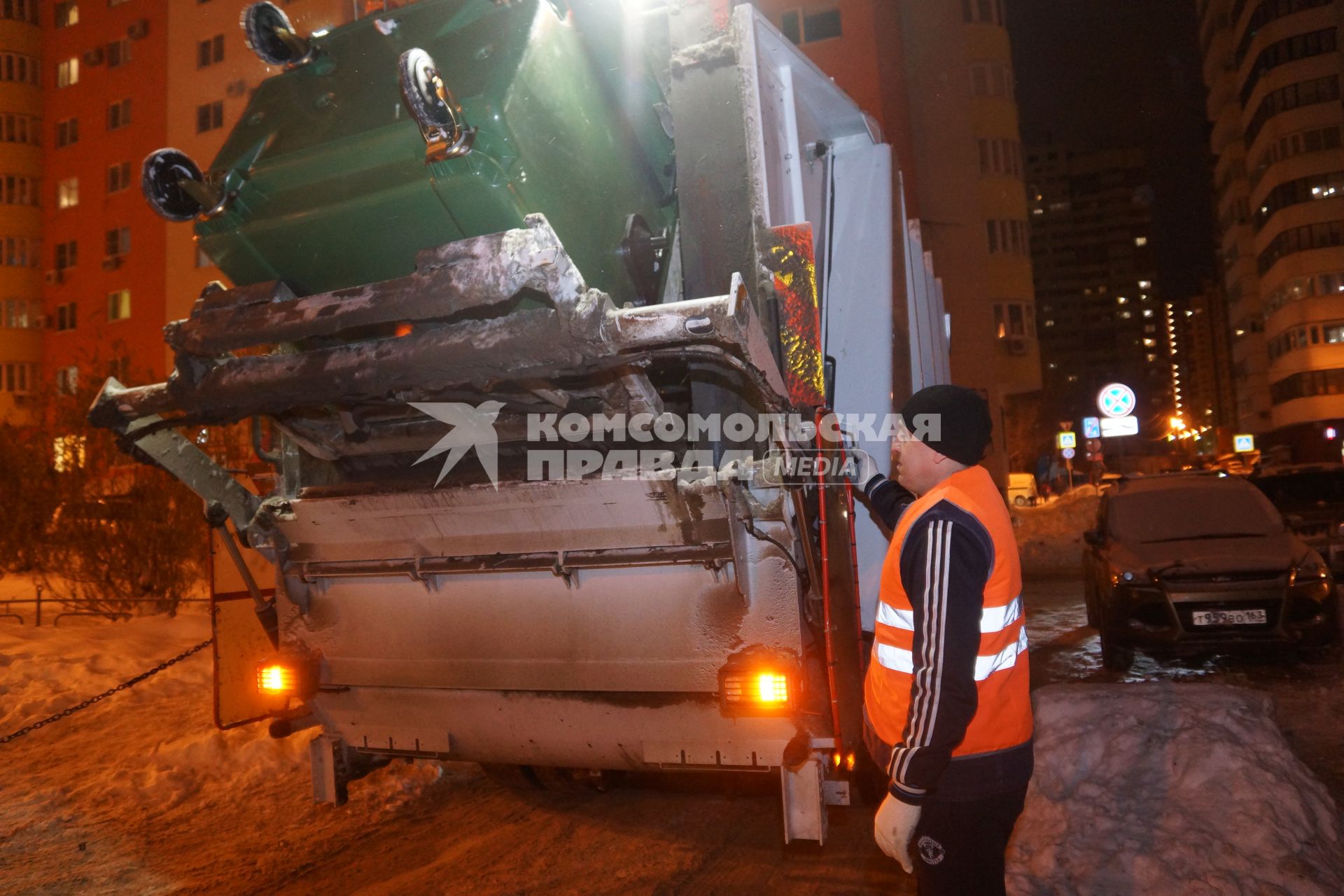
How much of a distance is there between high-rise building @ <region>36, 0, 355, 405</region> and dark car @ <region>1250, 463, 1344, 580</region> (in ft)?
90.7

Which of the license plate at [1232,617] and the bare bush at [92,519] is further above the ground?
the bare bush at [92,519]

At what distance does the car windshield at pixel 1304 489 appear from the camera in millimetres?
11430

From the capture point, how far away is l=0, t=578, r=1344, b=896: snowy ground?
11.9 feet

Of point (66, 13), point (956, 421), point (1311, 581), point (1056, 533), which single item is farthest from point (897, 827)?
point (66, 13)

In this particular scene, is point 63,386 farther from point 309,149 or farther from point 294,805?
point 309,149

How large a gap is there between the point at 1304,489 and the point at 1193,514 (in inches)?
182

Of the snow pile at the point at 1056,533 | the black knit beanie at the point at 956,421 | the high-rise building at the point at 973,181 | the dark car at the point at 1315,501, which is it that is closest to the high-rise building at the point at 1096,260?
the high-rise building at the point at 973,181

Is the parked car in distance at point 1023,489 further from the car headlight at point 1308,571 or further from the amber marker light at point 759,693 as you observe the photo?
the amber marker light at point 759,693

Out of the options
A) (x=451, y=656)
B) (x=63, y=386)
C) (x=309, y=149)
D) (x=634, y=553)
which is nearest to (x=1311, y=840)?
(x=634, y=553)

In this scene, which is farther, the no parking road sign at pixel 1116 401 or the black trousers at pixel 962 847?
the no parking road sign at pixel 1116 401

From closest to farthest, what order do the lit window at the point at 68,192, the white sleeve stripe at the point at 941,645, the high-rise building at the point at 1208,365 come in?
1. the white sleeve stripe at the point at 941,645
2. the lit window at the point at 68,192
3. the high-rise building at the point at 1208,365

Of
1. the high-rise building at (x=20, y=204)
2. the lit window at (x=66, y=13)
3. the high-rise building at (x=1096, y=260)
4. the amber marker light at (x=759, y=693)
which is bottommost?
the amber marker light at (x=759, y=693)

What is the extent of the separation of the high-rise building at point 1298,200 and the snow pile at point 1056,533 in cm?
3635

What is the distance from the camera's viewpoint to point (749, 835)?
452cm
